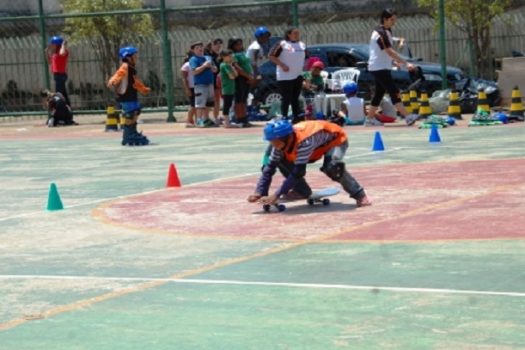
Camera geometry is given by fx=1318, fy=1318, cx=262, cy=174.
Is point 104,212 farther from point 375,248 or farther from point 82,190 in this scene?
point 375,248

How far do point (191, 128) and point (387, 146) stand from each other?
8.47 m

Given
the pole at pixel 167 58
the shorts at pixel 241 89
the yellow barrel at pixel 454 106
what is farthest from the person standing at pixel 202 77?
the yellow barrel at pixel 454 106

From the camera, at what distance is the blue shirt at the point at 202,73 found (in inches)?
1067

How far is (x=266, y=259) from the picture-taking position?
429 inches

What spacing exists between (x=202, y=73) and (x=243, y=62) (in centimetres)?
93

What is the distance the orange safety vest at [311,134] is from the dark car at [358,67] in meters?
15.8

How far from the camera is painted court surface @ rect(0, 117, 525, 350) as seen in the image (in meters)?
8.20

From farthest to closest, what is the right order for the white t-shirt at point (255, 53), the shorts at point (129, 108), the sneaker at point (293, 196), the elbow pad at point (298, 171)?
the white t-shirt at point (255, 53), the shorts at point (129, 108), the sneaker at point (293, 196), the elbow pad at point (298, 171)

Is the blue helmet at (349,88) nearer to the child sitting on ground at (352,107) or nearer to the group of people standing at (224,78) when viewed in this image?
the child sitting on ground at (352,107)

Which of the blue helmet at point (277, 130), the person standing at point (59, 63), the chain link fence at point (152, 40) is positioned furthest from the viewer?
the chain link fence at point (152, 40)

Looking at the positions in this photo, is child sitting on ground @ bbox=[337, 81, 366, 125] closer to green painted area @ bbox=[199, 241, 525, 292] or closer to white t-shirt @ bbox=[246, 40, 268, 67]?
white t-shirt @ bbox=[246, 40, 268, 67]

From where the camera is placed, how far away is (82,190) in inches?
662

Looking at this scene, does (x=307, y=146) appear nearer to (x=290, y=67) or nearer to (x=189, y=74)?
(x=290, y=67)

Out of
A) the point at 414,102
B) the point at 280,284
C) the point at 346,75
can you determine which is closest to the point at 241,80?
the point at 346,75
